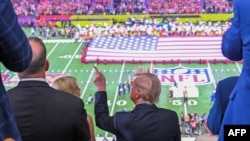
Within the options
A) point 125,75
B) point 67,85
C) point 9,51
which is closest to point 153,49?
point 125,75

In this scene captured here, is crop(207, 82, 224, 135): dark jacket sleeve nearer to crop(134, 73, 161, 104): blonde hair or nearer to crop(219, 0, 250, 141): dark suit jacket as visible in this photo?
crop(219, 0, 250, 141): dark suit jacket

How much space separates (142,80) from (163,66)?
66.4 ft

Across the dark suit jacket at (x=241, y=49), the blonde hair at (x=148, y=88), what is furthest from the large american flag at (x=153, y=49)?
the dark suit jacket at (x=241, y=49)

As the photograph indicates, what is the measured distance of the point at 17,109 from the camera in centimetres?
249

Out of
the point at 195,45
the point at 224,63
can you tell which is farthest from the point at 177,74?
the point at 195,45

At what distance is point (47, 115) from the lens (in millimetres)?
2459

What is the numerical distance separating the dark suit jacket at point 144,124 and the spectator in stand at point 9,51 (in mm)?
1387

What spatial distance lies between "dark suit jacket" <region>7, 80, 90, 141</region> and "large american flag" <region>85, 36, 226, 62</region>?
70.0 ft

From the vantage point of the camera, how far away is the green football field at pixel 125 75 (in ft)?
57.6

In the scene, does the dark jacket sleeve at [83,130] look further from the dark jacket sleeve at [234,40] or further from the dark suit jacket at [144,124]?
the dark jacket sleeve at [234,40]

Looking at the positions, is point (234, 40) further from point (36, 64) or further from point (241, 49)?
point (36, 64)

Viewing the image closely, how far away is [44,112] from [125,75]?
1885 cm

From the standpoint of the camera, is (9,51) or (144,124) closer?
(9,51)

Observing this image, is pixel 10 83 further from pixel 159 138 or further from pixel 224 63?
pixel 159 138
